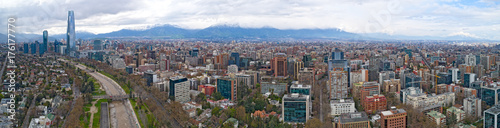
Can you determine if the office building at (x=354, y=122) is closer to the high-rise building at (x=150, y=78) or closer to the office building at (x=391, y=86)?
the office building at (x=391, y=86)

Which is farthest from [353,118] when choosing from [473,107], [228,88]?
[228,88]

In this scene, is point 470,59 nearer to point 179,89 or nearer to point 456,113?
point 456,113

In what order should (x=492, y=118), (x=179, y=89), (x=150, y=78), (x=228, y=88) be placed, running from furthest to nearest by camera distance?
(x=150, y=78), (x=228, y=88), (x=179, y=89), (x=492, y=118)

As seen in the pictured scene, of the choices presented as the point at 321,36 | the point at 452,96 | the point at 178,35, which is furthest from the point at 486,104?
the point at 178,35

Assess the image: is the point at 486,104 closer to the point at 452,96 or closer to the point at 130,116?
the point at 452,96

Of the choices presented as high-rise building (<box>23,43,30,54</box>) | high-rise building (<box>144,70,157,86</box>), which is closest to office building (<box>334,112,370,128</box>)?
high-rise building (<box>144,70,157,86</box>)

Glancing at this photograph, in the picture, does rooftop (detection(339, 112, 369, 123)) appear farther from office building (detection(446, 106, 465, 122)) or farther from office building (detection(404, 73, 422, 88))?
office building (detection(404, 73, 422, 88))
